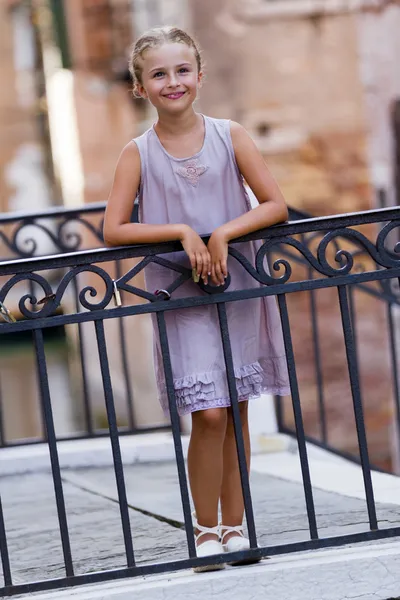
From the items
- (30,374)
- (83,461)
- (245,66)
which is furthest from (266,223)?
(30,374)

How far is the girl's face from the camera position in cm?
362

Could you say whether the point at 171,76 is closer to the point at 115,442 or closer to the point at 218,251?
the point at 218,251

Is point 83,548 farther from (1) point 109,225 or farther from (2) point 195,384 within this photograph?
(1) point 109,225

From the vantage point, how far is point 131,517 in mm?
4781

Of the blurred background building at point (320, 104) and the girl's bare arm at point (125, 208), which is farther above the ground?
the blurred background building at point (320, 104)

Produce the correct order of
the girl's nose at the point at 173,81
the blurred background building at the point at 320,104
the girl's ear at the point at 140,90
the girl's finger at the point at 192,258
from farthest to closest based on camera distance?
the blurred background building at the point at 320,104 → the girl's ear at the point at 140,90 → the girl's nose at the point at 173,81 → the girl's finger at the point at 192,258

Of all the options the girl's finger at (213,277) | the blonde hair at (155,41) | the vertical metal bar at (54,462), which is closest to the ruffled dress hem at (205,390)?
the girl's finger at (213,277)

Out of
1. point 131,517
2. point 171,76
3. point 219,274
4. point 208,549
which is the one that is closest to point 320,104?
point 131,517

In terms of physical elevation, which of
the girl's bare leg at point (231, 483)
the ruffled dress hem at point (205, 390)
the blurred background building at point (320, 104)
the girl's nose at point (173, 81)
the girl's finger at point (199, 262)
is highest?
the blurred background building at point (320, 104)

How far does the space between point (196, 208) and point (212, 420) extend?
0.61 m

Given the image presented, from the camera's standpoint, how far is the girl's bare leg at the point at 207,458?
144 inches

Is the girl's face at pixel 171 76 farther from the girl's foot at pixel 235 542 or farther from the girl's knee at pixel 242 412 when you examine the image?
the girl's foot at pixel 235 542

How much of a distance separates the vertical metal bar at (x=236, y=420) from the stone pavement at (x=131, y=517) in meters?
0.48

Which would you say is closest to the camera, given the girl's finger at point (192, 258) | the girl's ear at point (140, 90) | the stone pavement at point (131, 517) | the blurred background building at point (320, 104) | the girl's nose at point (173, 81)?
the girl's finger at point (192, 258)
